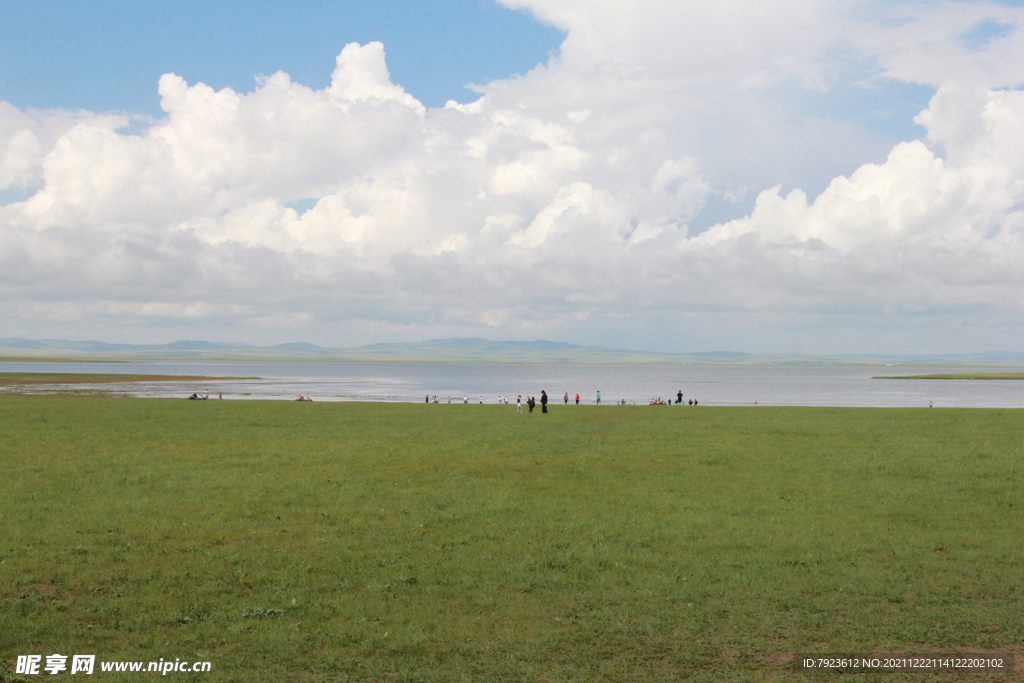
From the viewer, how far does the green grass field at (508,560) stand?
A: 951 centimetres

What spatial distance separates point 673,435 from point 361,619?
84.0 feet

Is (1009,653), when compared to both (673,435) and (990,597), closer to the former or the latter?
(990,597)

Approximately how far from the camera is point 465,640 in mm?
9820

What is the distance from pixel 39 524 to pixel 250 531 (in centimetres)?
495

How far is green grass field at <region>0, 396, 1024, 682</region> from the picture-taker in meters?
9.51

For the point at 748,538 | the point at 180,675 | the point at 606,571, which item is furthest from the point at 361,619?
the point at 748,538

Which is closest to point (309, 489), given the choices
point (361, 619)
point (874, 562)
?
point (361, 619)

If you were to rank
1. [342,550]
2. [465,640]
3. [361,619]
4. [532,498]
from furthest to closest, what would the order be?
[532,498] → [342,550] → [361,619] → [465,640]

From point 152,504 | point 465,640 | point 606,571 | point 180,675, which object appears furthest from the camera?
point 152,504

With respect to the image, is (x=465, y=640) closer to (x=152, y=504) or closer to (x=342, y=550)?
(x=342, y=550)

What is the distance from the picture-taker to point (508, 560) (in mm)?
13477

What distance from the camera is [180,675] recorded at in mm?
8727

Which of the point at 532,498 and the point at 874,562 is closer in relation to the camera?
the point at 874,562

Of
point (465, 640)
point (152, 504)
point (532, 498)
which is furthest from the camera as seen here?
point (532, 498)
